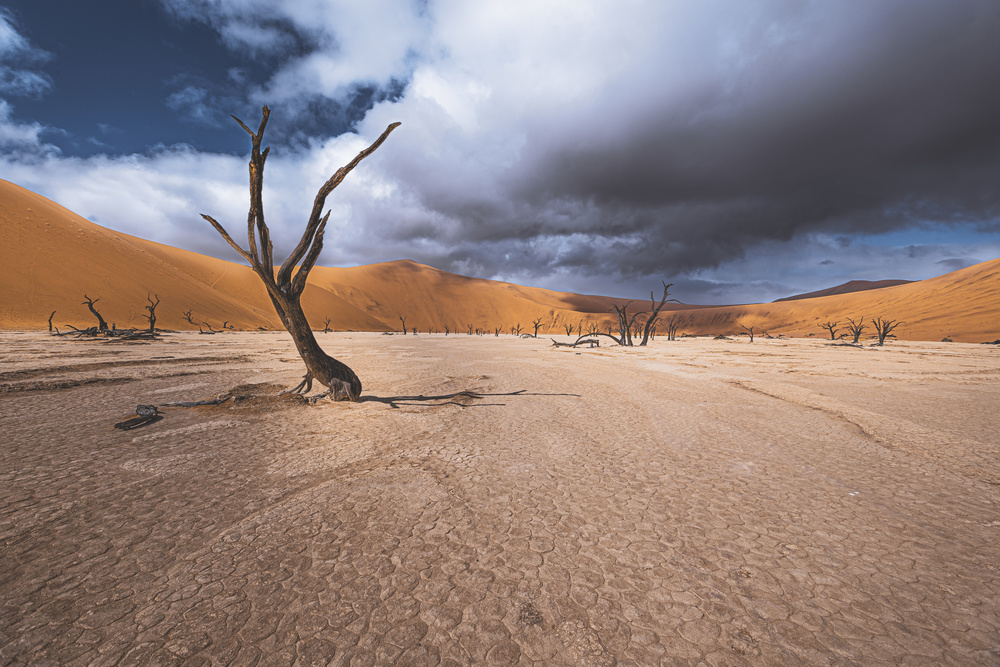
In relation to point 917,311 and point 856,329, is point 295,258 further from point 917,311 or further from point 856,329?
point 917,311

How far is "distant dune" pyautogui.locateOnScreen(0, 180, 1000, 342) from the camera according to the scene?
3494 cm

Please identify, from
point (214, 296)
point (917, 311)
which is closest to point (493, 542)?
point (214, 296)

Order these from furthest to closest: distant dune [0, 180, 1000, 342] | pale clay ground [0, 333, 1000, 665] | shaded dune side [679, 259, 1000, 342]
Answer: shaded dune side [679, 259, 1000, 342], distant dune [0, 180, 1000, 342], pale clay ground [0, 333, 1000, 665]

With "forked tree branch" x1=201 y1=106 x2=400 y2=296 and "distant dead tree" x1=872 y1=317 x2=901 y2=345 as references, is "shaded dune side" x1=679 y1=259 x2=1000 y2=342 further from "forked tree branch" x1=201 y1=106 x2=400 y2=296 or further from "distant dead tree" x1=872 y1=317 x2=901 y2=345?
"forked tree branch" x1=201 y1=106 x2=400 y2=296

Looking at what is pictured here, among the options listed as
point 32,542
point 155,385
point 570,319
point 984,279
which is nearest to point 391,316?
point 570,319

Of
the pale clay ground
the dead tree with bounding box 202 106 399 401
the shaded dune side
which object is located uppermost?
the shaded dune side

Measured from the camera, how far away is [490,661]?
140cm

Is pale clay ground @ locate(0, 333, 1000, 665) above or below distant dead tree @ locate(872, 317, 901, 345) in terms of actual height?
below

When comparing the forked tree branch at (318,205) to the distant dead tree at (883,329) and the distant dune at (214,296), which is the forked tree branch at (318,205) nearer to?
the distant dead tree at (883,329)

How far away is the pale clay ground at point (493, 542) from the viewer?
146cm

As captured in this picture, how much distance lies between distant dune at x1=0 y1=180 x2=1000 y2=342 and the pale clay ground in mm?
44097

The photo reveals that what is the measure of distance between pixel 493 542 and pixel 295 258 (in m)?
4.94

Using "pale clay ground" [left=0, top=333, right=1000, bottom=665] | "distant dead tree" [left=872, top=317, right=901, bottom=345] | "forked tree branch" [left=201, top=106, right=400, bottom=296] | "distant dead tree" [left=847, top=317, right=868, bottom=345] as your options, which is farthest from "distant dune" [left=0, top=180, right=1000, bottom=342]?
"pale clay ground" [left=0, top=333, right=1000, bottom=665]

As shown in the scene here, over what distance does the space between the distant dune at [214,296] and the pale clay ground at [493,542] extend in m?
44.1
